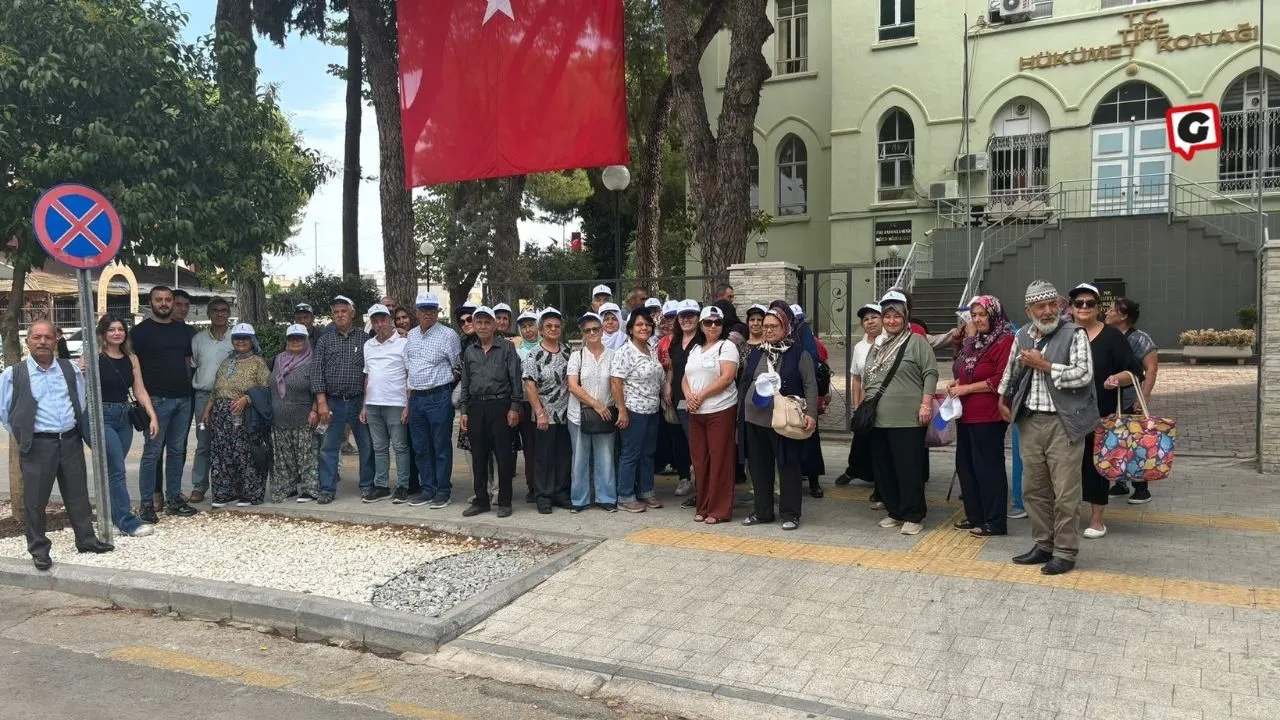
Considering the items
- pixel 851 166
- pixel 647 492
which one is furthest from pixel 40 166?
pixel 851 166

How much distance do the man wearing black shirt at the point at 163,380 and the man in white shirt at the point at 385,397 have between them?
1.50 metres

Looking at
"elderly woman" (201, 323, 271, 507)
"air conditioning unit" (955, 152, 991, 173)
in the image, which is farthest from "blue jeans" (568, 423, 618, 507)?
"air conditioning unit" (955, 152, 991, 173)

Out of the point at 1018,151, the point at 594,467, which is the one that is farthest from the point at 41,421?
the point at 1018,151

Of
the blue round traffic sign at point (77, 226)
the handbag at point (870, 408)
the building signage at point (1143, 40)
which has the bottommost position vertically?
the handbag at point (870, 408)

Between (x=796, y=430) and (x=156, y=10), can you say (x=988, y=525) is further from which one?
(x=156, y=10)

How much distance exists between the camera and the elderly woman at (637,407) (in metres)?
7.64

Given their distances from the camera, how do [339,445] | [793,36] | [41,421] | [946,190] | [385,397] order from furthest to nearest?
[793,36], [946,190], [339,445], [385,397], [41,421]

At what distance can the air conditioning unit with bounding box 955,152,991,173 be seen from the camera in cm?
2409

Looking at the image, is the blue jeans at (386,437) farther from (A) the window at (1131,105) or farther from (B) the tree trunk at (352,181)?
(A) the window at (1131,105)

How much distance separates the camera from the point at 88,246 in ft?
22.5

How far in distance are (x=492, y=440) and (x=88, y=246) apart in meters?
3.30

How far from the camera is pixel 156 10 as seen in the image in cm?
875

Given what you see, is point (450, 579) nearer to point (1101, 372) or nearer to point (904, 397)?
point (904, 397)

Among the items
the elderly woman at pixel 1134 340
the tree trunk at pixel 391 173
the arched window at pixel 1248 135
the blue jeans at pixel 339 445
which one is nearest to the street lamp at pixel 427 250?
the tree trunk at pixel 391 173
